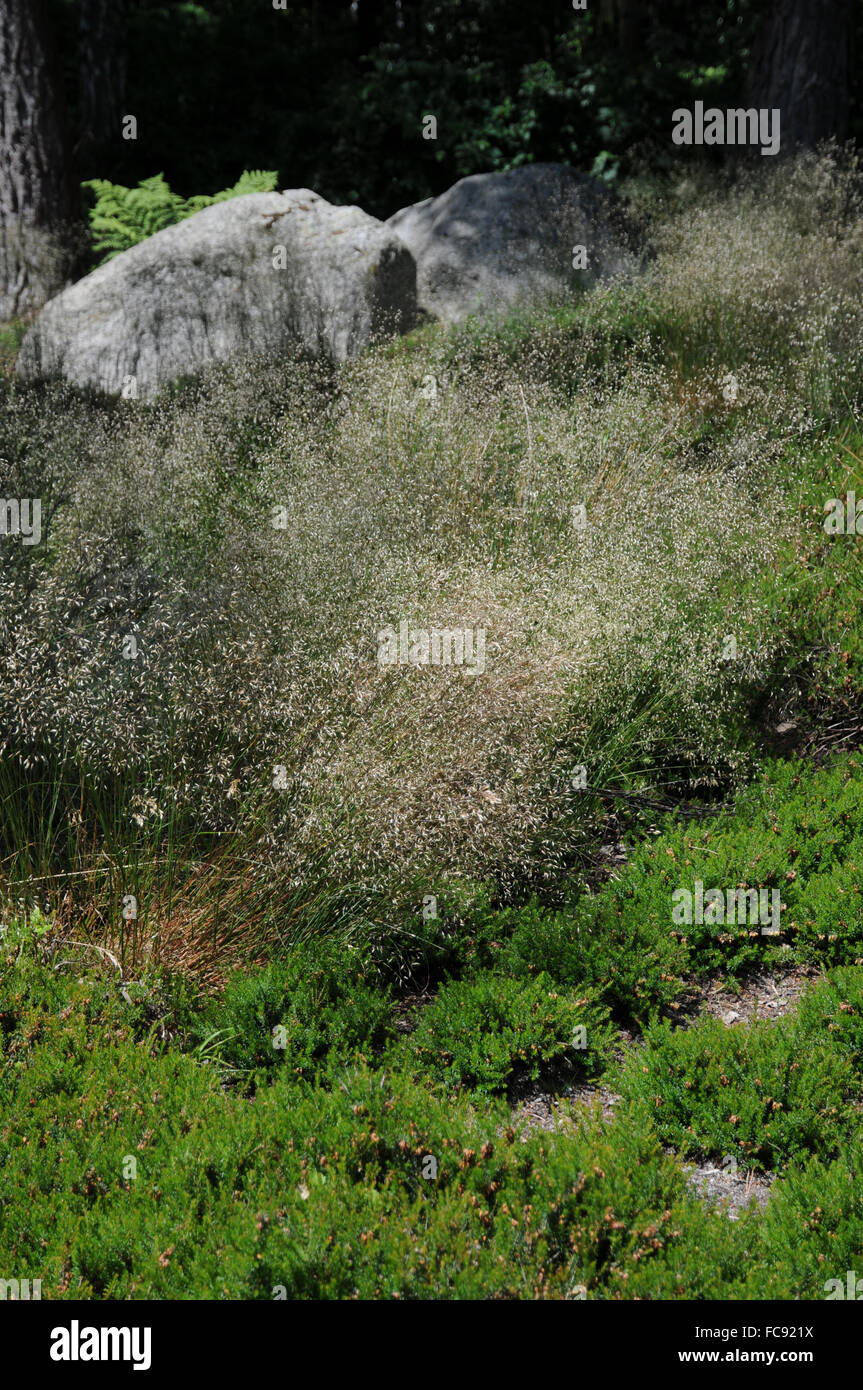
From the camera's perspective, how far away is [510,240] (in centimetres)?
867

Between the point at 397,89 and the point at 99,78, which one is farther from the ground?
the point at 397,89

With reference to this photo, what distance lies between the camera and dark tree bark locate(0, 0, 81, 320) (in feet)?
29.6

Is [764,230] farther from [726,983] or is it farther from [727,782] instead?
[726,983]

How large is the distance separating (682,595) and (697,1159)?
2529 millimetres

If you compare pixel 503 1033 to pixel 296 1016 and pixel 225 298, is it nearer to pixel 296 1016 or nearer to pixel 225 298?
pixel 296 1016
